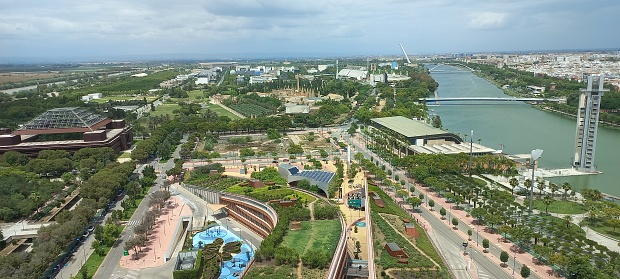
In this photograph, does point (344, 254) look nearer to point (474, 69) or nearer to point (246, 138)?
point (246, 138)

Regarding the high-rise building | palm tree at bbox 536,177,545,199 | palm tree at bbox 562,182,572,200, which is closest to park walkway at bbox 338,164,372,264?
palm tree at bbox 536,177,545,199

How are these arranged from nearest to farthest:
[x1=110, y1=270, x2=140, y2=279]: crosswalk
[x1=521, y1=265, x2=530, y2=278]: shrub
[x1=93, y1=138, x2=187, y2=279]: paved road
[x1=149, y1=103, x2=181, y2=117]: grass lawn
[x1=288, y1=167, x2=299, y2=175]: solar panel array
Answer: [x1=521, y1=265, x2=530, y2=278]: shrub → [x1=110, y1=270, x2=140, y2=279]: crosswalk → [x1=93, y1=138, x2=187, y2=279]: paved road → [x1=288, y1=167, x2=299, y2=175]: solar panel array → [x1=149, y1=103, x2=181, y2=117]: grass lawn

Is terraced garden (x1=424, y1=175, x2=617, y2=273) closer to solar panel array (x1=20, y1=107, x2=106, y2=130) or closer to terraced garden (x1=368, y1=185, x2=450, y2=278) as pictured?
terraced garden (x1=368, y1=185, x2=450, y2=278)

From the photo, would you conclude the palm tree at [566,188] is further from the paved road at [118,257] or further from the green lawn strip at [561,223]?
the paved road at [118,257]

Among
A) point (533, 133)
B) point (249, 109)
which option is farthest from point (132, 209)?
point (533, 133)

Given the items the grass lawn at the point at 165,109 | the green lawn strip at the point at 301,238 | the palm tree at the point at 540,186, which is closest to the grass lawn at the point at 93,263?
the green lawn strip at the point at 301,238

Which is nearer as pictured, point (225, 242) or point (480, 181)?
point (225, 242)

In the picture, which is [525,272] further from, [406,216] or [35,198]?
[35,198]

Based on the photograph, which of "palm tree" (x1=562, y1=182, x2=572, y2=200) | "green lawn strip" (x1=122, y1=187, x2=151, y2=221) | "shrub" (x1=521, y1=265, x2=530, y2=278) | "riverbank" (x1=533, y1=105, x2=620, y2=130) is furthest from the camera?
"riverbank" (x1=533, y1=105, x2=620, y2=130)
